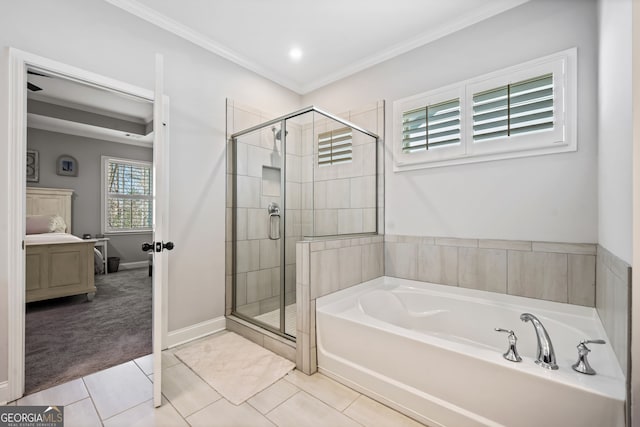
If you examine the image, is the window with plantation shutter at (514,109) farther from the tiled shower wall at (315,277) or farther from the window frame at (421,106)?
the tiled shower wall at (315,277)

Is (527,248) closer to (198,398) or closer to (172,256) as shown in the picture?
(198,398)

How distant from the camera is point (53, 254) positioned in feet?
9.23

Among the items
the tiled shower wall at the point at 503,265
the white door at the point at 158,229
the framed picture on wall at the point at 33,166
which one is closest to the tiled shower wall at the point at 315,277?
the tiled shower wall at the point at 503,265

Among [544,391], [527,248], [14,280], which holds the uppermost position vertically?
[527,248]

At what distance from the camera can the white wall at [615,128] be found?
3.45 ft

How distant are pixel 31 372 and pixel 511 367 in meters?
2.89

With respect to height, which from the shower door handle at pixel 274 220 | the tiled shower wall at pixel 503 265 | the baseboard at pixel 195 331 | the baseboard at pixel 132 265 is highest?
the shower door handle at pixel 274 220

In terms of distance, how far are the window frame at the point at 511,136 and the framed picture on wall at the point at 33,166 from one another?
4.11m

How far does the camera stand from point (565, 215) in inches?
73.4

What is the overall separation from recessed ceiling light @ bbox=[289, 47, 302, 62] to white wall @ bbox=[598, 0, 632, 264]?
2.18 m

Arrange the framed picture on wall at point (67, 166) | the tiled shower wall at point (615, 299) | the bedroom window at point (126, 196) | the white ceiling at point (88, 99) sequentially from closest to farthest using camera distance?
the tiled shower wall at point (615, 299) < the white ceiling at point (88, 99) < the framed picture on wall at point (67, 166) < the bedroom window at point (126, 196)

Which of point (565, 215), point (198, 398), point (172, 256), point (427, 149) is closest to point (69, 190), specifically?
point (172, 256)

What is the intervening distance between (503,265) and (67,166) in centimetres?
494

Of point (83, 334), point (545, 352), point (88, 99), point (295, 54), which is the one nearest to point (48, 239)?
point (83, 334)
